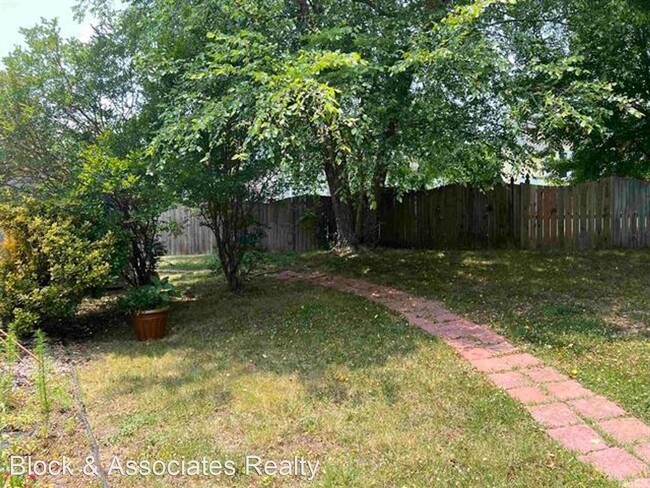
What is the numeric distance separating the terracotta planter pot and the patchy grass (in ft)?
10.5

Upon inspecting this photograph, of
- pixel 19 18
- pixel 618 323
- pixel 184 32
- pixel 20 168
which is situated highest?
pixel 19 18

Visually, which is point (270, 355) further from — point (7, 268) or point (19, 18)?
point (19, 18)

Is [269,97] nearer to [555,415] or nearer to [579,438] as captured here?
[555,415]

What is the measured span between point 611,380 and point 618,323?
4.81 feet

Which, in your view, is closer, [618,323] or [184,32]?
[618,323]

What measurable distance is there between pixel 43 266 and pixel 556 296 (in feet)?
18.7

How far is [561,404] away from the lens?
3.07 metres

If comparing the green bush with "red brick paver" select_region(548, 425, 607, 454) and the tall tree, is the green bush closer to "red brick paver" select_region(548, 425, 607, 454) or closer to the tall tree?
the tall tree

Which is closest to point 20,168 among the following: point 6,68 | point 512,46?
point 6,68

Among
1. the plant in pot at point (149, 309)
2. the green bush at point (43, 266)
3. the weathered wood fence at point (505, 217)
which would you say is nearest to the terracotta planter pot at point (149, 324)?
the plant in pot at point (149, 309)

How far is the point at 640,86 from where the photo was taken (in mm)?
7688

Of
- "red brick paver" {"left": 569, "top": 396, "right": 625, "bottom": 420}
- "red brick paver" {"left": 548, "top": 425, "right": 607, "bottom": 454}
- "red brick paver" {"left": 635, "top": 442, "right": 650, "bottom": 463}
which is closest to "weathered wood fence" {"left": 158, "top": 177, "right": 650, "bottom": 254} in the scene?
"red brick paver" {"left": 569, "top": 396, "right": 625, "bottom": 420}

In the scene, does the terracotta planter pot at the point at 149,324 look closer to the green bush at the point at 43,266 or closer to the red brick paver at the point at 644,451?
the green bush at the point at 43,266

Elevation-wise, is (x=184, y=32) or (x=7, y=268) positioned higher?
(x=184, y=32)
